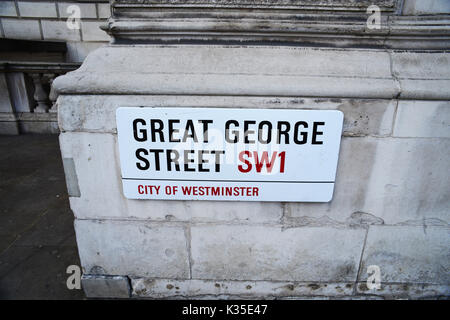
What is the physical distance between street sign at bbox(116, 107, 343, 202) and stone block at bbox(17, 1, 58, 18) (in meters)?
8.56

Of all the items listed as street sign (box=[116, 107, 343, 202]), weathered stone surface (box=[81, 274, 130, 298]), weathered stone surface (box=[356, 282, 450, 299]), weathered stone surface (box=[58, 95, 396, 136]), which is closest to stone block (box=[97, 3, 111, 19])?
weathered stone surface (box=[58, 95, 396, 136])

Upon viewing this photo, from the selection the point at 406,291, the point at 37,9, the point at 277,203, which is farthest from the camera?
the point at 37,9

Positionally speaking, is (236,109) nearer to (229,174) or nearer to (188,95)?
(188,95)

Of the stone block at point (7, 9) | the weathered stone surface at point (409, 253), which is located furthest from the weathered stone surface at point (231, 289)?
the stone block at point (7, 9)

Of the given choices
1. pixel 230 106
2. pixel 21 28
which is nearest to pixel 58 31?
pixel 21 28

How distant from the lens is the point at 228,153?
5.92 ft

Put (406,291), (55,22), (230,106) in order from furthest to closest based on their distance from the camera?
(55,22), (406,291), (230,106)

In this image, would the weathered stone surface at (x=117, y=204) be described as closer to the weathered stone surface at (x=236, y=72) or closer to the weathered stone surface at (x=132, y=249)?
the weathered stone surface at (x=132, y=249)

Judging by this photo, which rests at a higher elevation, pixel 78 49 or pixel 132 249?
pixel 78 49

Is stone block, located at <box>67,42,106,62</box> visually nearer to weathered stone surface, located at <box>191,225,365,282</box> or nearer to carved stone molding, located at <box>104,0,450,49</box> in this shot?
carved stone molding, located at <box>104,0,450,49</box>

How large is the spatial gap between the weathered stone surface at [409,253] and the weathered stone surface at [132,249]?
4.75 ft

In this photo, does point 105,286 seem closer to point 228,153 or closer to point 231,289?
point 231,289

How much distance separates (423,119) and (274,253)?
1391 millimetres

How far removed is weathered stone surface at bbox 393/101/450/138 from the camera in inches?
68.5
